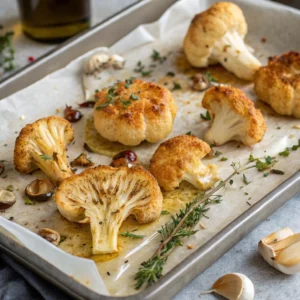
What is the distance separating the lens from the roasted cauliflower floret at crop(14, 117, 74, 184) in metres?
3.25

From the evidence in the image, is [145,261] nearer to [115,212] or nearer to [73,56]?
[115,212]

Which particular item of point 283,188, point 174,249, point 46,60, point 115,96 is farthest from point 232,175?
point 46,60

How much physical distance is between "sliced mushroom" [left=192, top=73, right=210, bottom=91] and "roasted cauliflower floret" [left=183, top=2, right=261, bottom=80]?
0.18 meters

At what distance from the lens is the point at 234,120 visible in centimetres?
349

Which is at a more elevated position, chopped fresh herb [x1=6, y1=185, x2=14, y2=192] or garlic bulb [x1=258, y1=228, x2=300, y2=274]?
garlic bulb [x1=258, y1=228, x2=300, y2=274]

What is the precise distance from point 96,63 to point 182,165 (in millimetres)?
1146

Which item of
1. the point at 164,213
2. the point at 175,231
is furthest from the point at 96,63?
the point at 175,231

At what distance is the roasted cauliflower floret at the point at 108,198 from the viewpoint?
9.57ft

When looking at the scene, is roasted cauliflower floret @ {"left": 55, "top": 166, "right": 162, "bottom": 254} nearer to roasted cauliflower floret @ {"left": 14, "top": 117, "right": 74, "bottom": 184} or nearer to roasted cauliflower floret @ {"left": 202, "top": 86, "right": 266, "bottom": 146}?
roasted cauliflower floret @ {"left": 14, "top": 117, "right": 74, "bottom": 184}

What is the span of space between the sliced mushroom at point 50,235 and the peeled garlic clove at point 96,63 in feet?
4.41

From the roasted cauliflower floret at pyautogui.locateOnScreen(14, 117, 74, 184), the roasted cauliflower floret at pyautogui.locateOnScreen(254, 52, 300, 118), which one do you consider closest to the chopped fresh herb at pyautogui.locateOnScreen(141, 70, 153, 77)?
the roasted cauliflower floret at pyautogui.locateOnScreen(254, 52, 300, 118)

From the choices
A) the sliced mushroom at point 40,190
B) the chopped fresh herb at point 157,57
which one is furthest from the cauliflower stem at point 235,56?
the sliced mushroom at point 40,190

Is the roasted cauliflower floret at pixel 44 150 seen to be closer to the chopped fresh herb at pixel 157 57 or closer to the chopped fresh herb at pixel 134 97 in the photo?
the chopped fresh herb at pixel 134 97

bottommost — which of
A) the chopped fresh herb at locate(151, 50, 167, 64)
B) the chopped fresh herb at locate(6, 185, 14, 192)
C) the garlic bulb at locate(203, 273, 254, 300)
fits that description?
the chopped fresh herb at locate(6, 185, 14, 192)
